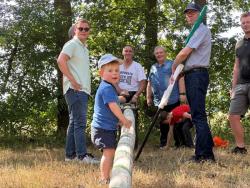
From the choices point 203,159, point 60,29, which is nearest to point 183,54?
point 203,159

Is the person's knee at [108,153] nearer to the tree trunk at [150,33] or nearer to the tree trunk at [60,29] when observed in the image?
the tree trunk at [60,29]

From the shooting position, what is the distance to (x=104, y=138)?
5.11 m

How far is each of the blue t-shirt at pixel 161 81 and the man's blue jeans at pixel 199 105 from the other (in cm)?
207

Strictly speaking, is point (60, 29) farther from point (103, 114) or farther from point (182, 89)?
point (103, 114)

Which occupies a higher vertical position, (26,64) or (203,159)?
(26,64)

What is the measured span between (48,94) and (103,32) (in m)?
2.04

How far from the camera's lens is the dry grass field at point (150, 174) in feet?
16.2

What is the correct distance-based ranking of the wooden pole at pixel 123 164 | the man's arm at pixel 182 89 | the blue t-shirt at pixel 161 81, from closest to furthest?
the wooden pole at pixel 123 164
the man's arm at pixel 182 89
the blue t-shirt at pixel 161 81

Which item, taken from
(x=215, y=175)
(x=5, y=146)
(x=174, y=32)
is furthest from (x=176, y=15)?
(x=215, y=175)

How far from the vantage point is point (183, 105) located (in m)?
8.48

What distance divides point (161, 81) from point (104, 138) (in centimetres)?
338

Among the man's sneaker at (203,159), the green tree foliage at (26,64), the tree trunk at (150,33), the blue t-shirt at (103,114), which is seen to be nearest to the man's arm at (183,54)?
the man's sneaker at (203,159)

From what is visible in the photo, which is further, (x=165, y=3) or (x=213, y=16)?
(x=165, y=3)

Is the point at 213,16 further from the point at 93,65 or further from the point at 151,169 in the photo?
the point at 151,169
